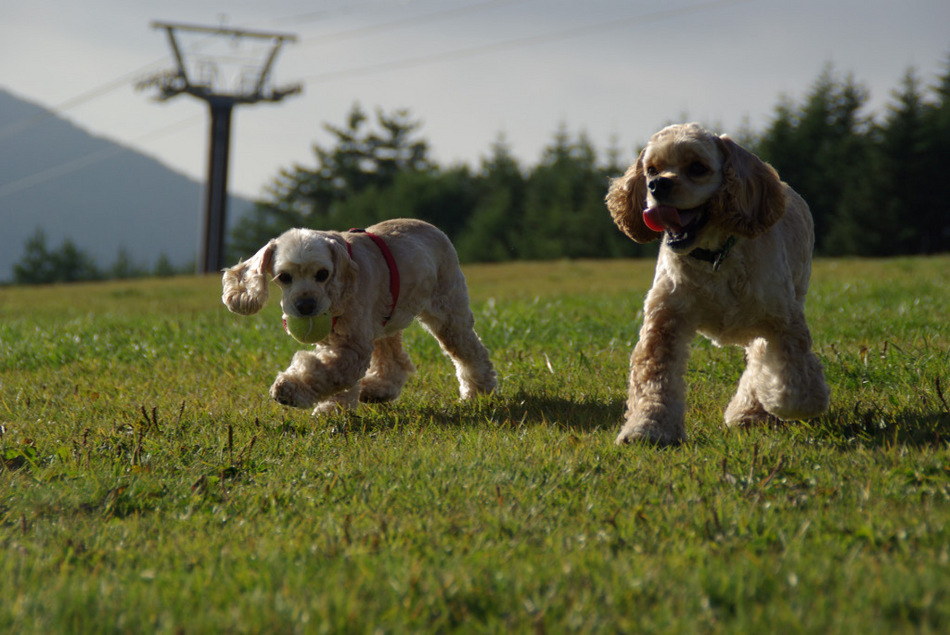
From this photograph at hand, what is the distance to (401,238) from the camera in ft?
20.0

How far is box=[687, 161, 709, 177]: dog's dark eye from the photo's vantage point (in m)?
4.40

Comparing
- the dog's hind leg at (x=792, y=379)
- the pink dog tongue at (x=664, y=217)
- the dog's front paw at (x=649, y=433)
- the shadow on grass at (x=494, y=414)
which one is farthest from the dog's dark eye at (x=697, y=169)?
the shadow on grass at (x=494, y=414)

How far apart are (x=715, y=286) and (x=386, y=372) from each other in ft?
8.62

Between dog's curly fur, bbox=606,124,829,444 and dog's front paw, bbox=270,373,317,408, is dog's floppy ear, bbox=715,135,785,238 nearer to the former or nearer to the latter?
dog's curly fur, bbox=606,124,829,444

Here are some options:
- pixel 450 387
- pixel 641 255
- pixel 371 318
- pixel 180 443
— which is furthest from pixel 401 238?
pixel 641 255

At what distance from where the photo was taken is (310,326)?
5266 millimetres

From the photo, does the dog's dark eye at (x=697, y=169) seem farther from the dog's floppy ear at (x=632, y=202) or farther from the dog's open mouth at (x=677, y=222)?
the dog's floppy ear at (x=632, y=202)

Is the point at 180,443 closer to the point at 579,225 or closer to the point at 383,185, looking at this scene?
the point at 579,225

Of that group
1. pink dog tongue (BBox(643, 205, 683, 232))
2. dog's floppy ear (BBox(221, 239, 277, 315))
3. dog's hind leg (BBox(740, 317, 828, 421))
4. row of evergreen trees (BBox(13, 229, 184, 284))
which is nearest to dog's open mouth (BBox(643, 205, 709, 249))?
pink dog tongue (BBox(643, 205, 683, 232))

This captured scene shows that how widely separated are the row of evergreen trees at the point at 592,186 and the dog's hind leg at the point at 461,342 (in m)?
30.7

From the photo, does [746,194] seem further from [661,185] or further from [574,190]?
[574,190]

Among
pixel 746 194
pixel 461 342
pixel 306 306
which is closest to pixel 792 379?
pixel 746 194

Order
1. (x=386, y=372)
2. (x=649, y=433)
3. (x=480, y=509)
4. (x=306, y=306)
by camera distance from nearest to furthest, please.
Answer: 1. (x=480, y=509)
2. (x=649, y=433)
3. (x=306, y=306)
4. (x=386, y=372)

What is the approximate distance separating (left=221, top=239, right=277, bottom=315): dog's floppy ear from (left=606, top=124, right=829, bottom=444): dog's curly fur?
233 centimetres
